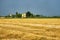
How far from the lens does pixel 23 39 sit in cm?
1231

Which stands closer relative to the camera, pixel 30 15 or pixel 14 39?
pixel 14 39

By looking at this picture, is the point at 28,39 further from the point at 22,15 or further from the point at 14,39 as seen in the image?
the point at 22,15

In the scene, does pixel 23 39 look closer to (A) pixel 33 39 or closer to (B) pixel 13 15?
(A) pixel 33 39

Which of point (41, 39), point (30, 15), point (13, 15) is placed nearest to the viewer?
point (41, 39)

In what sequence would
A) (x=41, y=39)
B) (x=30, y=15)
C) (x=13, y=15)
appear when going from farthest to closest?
(x=13, y=15)
(x=30, y=15)
(x=41, y=39)

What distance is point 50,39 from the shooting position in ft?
40.0

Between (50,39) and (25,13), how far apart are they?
206 ft

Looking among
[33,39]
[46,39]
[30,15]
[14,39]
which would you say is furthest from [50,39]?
[30,15]

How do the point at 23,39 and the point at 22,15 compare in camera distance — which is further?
the point at 22,15

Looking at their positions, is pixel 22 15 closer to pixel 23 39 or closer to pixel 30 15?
pixel 30 15

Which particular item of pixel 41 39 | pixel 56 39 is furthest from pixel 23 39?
pixel 56 39

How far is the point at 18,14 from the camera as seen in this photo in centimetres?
7525

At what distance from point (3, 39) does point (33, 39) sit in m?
1.97

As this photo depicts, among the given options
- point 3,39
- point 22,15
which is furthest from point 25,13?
point 3,39
